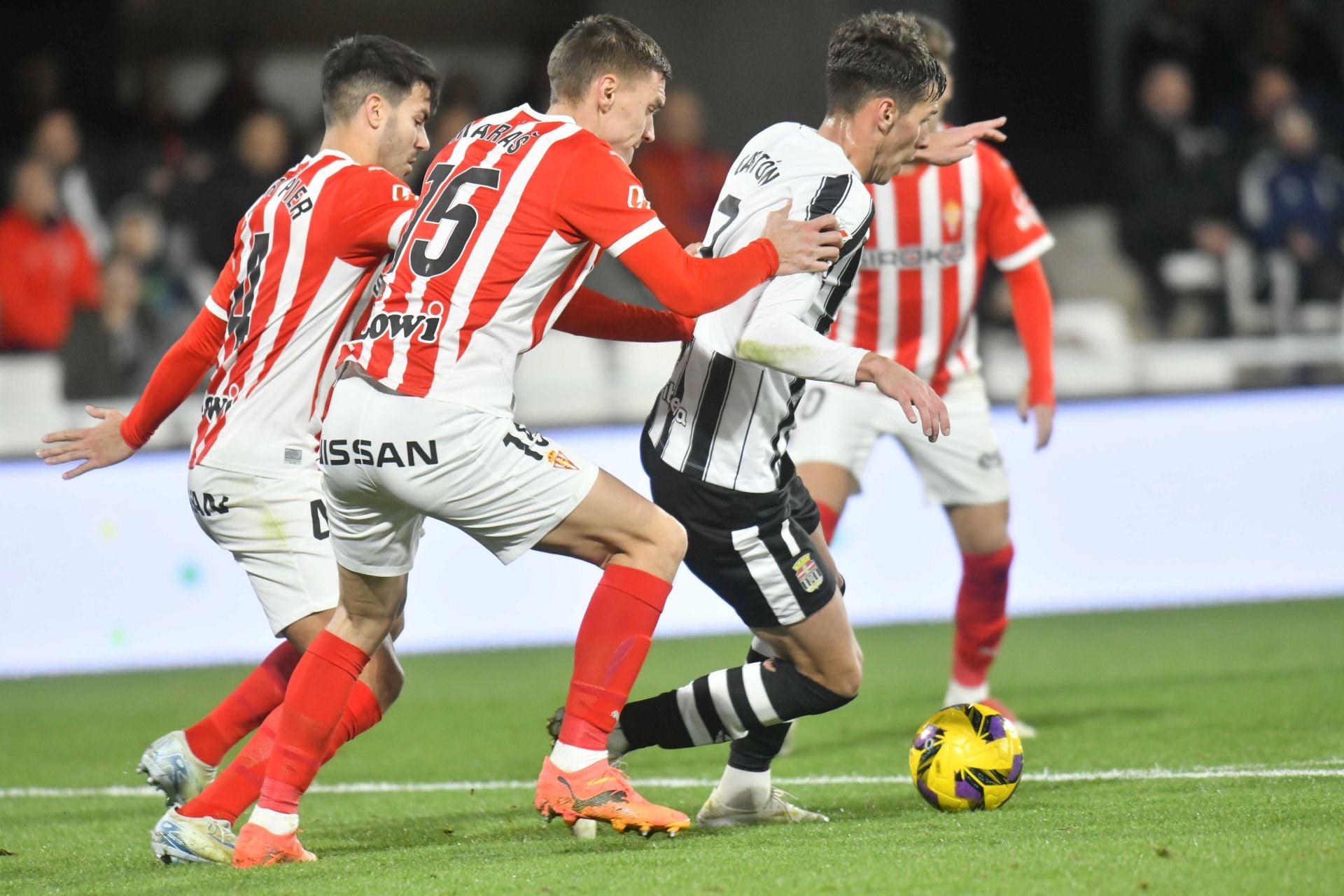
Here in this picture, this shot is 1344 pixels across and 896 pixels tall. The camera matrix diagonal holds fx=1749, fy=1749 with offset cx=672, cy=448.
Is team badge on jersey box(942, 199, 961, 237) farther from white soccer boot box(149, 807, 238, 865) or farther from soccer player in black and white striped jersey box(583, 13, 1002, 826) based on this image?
white soccer boot box(149, 807, 238, 865)

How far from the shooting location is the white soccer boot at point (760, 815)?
438 centimetres

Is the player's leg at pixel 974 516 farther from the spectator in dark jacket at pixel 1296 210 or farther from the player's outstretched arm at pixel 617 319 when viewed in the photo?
the spectator in dark jacket at pixel 1296 210

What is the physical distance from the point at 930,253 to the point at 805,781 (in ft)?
6.12

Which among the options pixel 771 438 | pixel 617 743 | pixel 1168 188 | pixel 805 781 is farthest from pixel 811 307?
pixel 1168 188

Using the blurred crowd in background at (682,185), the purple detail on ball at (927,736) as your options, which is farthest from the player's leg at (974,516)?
the blurred crowd in background at (682,185)

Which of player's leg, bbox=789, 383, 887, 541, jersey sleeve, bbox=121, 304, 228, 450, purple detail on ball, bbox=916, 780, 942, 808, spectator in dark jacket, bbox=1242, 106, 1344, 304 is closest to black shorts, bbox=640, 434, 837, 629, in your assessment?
purple detail on ball, bbox=916, 780, 942, 808

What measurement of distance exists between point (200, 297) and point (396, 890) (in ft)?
26.9

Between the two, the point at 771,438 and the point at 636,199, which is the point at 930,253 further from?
the point at 636,199

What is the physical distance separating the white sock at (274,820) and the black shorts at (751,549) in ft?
3.62

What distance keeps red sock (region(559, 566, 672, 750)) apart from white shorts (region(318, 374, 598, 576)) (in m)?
0.22

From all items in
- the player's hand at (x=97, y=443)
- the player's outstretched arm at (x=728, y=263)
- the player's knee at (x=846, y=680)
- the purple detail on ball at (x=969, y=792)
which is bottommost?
the purple detail on ball at (x=969, y=792)

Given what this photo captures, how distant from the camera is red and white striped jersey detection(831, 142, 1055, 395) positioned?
5.90 m

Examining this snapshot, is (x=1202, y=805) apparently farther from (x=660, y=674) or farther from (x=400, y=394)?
(x=660, y=674)

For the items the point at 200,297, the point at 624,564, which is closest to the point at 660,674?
the point at 624,564
